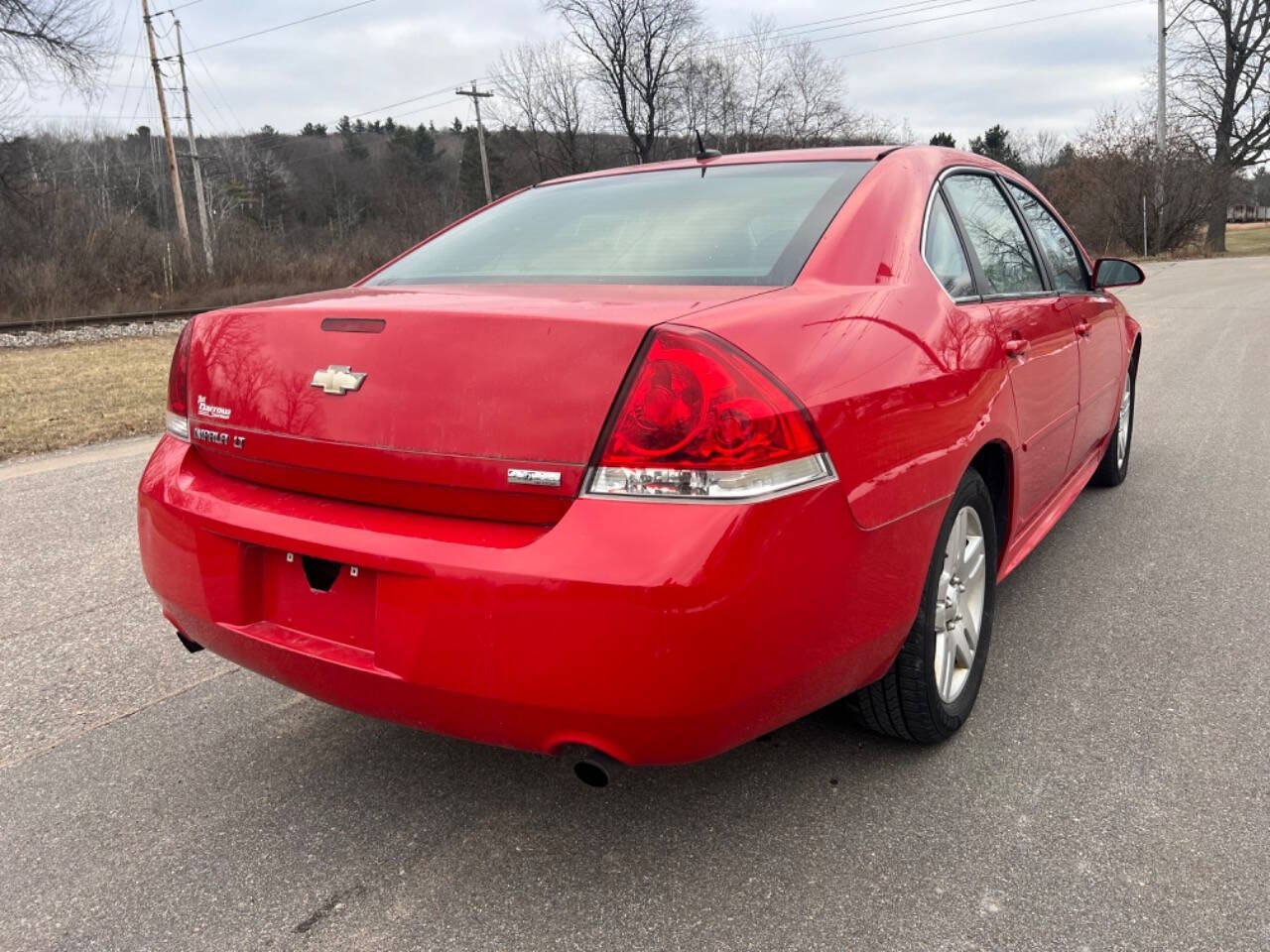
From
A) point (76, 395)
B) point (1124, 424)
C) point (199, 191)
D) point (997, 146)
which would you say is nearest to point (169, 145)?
point (199, 191)

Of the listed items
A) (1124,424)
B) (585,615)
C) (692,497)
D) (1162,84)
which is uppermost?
(1162,84)

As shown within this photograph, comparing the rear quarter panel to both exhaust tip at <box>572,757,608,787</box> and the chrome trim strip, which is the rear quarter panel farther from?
exhaust tip at <box>572,757,608,787</box>

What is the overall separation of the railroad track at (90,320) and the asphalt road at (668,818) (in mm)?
14579

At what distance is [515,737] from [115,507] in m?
4.20

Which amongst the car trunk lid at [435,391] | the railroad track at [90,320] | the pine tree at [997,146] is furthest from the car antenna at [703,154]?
the pine tree at [997,146]

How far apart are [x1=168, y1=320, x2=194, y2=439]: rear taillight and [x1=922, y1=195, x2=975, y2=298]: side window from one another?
188 centimetres

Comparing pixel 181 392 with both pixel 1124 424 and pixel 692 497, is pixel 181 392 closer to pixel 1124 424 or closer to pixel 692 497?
pixel 692 497

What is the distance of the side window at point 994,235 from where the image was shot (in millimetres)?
2920

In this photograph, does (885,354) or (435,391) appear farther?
(885,354)

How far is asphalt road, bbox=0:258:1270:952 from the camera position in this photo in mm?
1898

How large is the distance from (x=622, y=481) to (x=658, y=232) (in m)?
1.05

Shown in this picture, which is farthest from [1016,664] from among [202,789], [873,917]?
[202,789]

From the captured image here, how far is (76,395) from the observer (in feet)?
31.0

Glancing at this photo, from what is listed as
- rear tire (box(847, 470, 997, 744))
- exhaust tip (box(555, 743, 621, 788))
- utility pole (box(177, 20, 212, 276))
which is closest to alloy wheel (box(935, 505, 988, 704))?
rear tire (box(847, 470, 997, 744))
